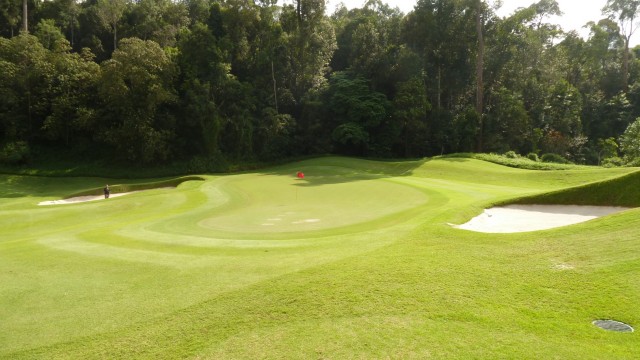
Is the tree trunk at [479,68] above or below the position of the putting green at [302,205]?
above

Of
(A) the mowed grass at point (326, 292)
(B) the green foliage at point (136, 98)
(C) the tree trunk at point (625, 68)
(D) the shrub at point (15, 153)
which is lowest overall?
(A) the mowed grass at point (326, 292)

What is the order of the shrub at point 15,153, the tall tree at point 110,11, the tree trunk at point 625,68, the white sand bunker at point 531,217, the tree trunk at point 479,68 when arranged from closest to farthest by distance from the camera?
the white sand bunker at point 531,217 → the shrub at point 15,153 → the tree trunk at point 479,68 → the tall tree at point 110,11 → the tree trunk at point 625,68

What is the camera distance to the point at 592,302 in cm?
602

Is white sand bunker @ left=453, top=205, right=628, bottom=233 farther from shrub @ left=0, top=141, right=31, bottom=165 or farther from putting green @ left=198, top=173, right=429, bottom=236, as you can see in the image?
shrub @ left=0, top=141, right=31, bottom=165

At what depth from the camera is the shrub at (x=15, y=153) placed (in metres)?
35.0

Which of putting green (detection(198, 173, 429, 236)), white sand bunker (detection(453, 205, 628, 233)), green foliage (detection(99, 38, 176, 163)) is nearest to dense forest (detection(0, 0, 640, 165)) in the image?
green foliage (detection(99, 38, 176, 163))

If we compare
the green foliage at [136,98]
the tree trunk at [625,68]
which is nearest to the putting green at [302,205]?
the green foliage at [136,98]

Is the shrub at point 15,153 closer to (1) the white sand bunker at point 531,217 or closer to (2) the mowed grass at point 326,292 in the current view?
(2) the mowed grass at point 326,292

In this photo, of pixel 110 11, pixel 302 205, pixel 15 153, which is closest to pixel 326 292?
pixel 302 205

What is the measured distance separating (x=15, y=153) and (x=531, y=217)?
41.0 meters

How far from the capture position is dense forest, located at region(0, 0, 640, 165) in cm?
3731

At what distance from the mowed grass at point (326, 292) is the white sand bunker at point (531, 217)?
669 millimetres

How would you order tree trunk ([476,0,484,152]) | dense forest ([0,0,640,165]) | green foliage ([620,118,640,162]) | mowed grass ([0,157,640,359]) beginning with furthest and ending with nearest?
tree trunk ([476,0,484,152]) → dense forest ([0,0,640,165]) → green foliage ([620,118,640,162]) → mowed grass ([0,157,640,359])

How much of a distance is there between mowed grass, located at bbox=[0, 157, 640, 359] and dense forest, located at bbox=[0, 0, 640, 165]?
27.4m
